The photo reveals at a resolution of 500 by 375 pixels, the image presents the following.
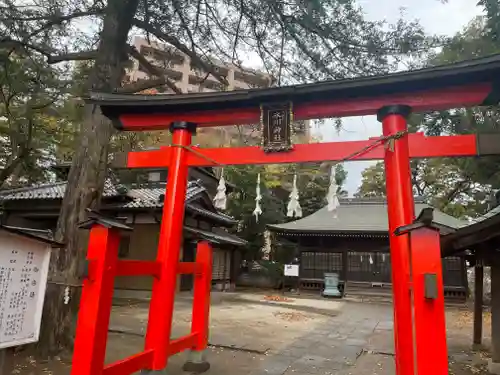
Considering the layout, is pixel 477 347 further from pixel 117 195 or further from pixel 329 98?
pixel 117 195

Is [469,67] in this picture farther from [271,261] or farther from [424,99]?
[271,261]

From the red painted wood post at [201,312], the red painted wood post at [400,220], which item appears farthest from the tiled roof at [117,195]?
the red painted wood post at [400,220]

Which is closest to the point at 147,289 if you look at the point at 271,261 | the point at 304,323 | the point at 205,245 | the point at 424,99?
the point at 304,323

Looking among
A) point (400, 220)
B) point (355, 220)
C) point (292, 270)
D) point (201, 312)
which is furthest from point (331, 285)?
point (400, 220)

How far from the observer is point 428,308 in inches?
114

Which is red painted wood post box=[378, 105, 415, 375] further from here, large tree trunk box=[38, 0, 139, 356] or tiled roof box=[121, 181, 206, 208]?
tiled roof box=[121, 181, 206, 208]

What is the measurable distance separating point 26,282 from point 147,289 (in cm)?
1137

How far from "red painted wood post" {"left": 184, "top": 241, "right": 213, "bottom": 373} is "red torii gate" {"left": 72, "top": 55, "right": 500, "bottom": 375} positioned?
17 millimetres

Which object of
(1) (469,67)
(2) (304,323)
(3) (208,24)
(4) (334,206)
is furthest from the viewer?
(2) (304,323)

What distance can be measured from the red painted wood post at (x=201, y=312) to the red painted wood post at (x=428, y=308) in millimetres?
3240

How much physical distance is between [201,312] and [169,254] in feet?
4.42

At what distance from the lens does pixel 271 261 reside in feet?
75.4

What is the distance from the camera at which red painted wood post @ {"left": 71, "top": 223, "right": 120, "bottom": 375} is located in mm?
3219

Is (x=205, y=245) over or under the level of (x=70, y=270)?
over
